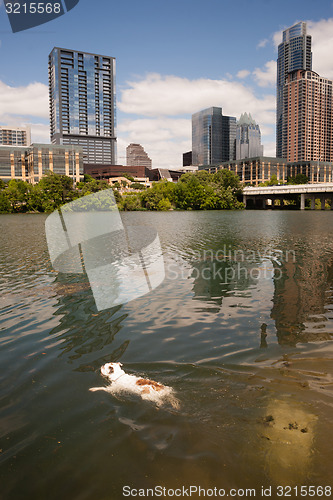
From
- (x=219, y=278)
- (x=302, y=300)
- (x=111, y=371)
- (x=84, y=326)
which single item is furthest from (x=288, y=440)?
(x=219, y=278)

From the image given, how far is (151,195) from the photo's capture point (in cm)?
13988

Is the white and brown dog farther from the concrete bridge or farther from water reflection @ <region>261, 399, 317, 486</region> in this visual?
the concrete bridge

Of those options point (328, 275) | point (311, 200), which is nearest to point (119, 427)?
point (328, 275)

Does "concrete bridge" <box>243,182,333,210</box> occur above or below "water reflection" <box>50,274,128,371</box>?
above

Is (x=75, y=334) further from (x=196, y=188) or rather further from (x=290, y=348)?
(x=196, y=188)

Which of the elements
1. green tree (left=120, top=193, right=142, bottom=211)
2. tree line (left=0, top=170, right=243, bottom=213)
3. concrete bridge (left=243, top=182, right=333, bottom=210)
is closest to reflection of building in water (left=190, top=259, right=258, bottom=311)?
tree line (left=0, top=170, right=243, bottom=213)

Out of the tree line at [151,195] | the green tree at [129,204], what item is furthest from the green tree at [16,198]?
the green tree at [129,204]

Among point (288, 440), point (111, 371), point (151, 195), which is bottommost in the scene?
point (288, 440)

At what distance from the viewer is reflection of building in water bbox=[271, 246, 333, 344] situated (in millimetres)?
11062

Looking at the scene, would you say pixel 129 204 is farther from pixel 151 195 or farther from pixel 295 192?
pixel 295 192

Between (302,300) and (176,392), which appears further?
(302,300)

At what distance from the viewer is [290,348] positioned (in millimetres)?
9828

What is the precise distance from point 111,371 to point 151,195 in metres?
134

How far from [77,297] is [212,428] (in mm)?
10366
